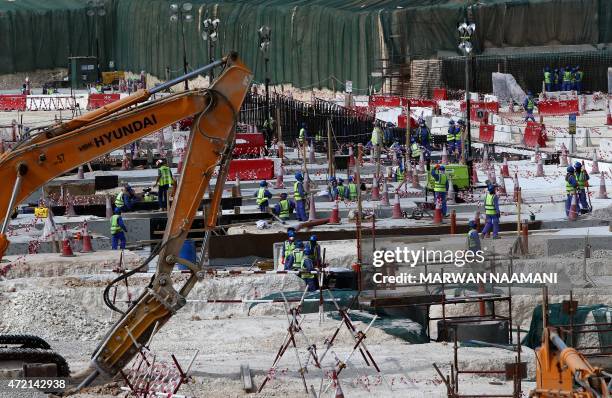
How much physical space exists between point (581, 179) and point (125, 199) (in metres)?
10.1

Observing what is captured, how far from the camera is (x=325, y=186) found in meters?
40.1

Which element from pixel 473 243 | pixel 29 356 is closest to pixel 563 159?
pixel 473 243

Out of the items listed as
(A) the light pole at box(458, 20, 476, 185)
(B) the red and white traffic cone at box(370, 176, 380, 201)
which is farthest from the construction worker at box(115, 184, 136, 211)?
(A) the light pole at box(458, 20, 476, 185)

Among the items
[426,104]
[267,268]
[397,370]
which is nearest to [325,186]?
[267,268]

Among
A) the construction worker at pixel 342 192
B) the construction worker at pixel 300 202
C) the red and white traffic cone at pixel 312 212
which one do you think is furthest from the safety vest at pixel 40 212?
the construction worker at pixel 342 192

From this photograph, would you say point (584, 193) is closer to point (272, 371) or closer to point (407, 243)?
point (407, 243)

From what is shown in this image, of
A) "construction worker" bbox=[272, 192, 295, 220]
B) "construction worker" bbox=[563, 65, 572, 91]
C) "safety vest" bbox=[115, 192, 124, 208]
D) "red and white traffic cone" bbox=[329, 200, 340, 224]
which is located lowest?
"red and white traffic cone" bbox=[329, 200, 340, 224]

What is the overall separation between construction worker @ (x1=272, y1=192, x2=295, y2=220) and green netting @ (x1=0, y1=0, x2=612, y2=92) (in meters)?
28.1

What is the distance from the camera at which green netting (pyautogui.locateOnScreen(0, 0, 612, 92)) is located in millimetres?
63188

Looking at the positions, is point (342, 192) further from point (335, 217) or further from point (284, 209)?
point (284, 209)

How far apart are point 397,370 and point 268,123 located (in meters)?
28.3

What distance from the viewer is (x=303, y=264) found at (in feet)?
90.9

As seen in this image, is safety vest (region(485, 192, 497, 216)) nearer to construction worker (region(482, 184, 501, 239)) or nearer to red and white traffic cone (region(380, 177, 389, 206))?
construction worker (region(482, 184, 501, 239))

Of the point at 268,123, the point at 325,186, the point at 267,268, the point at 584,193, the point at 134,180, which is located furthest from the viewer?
the point at 268,123
